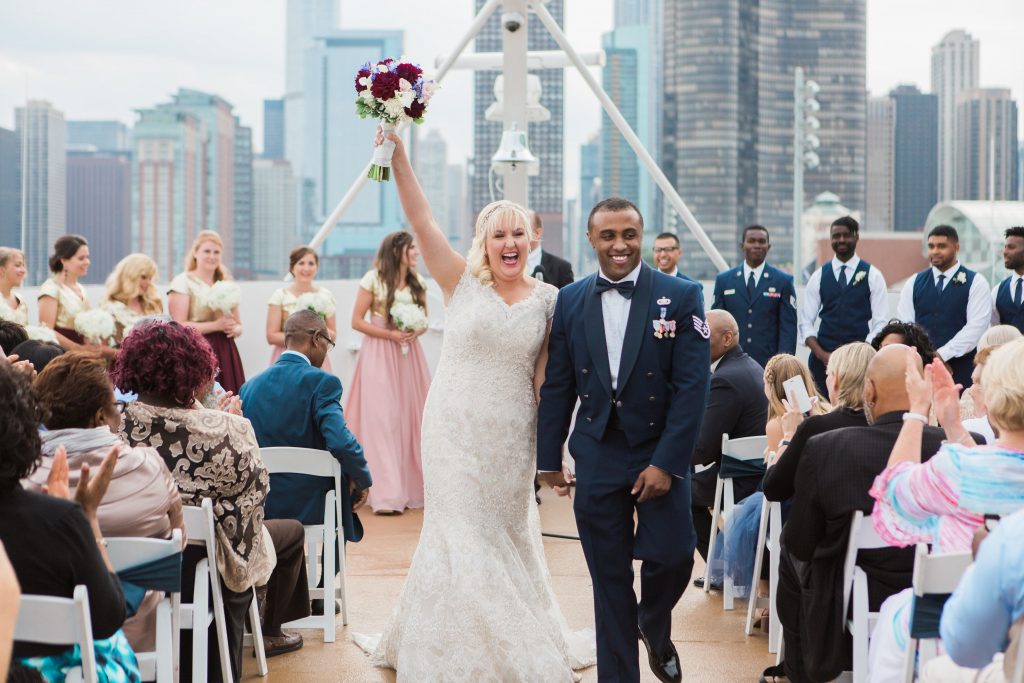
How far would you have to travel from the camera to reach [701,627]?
5.04m

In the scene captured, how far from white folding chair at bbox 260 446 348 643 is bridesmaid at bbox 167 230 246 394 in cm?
311

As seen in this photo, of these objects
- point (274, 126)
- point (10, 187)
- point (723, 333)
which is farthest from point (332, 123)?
point (723, 333)

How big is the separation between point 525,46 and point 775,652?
399cm

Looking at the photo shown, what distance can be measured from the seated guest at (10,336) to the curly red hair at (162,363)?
1156mm

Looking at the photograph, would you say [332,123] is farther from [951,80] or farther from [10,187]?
[10,187]

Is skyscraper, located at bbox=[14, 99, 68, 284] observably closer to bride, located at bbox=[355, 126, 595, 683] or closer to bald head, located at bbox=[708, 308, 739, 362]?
bride, located at bbox=[355, 126, 595, 683]

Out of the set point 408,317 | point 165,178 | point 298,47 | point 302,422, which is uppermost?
point 298,47

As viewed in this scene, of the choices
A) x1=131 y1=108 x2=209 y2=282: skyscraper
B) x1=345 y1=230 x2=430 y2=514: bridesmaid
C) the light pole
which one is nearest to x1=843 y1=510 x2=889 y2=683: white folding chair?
x1=345 y1=230 x2=430 y2=514: bridesmaid

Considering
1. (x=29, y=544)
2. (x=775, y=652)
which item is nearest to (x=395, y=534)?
(x=775, y=652)

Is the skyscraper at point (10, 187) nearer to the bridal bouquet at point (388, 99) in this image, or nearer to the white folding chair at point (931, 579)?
the bridal bouquet at point (388, 99)

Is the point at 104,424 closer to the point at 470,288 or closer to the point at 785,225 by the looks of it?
the point at 470,288

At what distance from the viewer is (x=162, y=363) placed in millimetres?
3695

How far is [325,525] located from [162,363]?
55.0 inches

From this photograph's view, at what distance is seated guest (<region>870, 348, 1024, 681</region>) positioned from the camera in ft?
8.39
